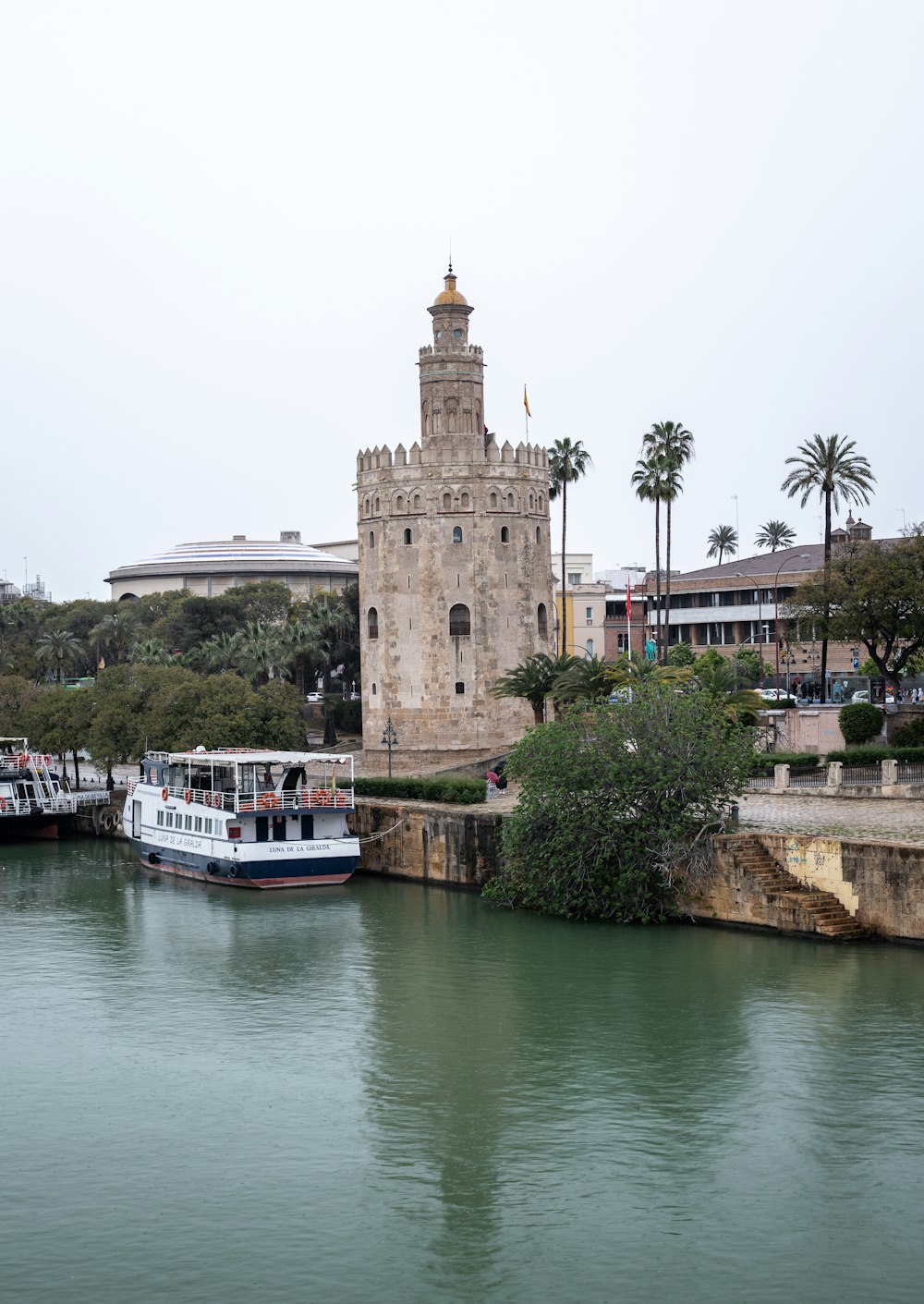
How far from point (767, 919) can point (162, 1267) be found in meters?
20.1

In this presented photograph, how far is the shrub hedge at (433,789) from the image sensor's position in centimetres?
5156

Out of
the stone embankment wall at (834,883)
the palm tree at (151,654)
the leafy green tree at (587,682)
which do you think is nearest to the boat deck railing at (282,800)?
the leafy green tree at (587,682)

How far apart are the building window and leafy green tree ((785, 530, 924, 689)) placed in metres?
15.7

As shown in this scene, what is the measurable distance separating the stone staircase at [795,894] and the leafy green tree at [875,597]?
52.6ft

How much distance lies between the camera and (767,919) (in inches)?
1469

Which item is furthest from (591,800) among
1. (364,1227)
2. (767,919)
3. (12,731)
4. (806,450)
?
(12,731)

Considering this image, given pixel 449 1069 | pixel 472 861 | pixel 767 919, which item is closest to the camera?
pixel 449 1069

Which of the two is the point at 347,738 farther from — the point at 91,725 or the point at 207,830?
the point at 207,830

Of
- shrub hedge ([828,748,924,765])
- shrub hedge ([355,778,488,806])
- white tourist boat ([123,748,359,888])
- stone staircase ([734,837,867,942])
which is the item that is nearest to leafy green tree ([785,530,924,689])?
shrub hedge ([828,748,924,765])

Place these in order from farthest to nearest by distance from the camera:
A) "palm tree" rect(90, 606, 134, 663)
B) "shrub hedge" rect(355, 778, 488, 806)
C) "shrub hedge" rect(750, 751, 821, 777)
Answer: "palm tree" rect(90, 606, 134, 663)
"shrub hedge" rect(355, 778, 488, 806)
"shrub hedge" rect(750, 751, 821, 777)

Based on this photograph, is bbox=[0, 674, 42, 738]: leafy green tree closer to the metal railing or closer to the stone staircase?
the metal railing

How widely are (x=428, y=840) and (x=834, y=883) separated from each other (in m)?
15.6

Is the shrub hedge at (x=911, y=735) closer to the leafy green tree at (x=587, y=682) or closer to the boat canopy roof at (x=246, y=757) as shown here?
the leafy green tree at (x=587, y=682)

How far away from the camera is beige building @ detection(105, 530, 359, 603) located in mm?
144125
